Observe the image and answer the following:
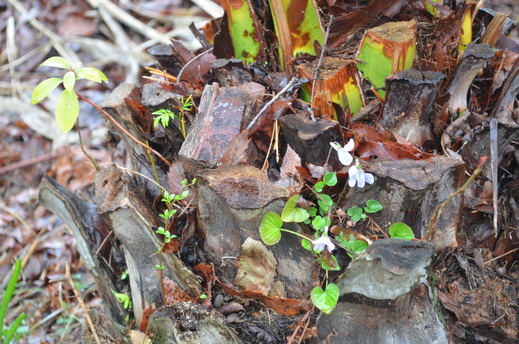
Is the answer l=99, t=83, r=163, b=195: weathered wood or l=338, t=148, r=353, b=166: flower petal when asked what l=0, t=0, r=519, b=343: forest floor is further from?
l=338, t=148, r=353, b=166: flower petal

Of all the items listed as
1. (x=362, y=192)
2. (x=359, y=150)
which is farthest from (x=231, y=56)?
(x=362, y=192)

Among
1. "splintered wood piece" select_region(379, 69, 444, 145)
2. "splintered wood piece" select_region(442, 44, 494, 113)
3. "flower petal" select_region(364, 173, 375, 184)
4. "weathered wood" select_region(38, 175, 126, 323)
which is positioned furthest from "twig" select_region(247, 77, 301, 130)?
"weathered wood" select_region(38, 175, 126, 323)

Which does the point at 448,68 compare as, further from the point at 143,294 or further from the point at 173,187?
the point at 143,294

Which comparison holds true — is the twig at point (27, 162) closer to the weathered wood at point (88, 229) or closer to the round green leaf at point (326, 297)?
the weathered wood at point (88, 229)

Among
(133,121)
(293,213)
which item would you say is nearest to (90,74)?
(133,121)

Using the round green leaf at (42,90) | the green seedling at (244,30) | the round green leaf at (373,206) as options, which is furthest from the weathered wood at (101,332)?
the green seedling at (244,30)

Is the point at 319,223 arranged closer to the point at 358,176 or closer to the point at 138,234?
the point at 358,176
